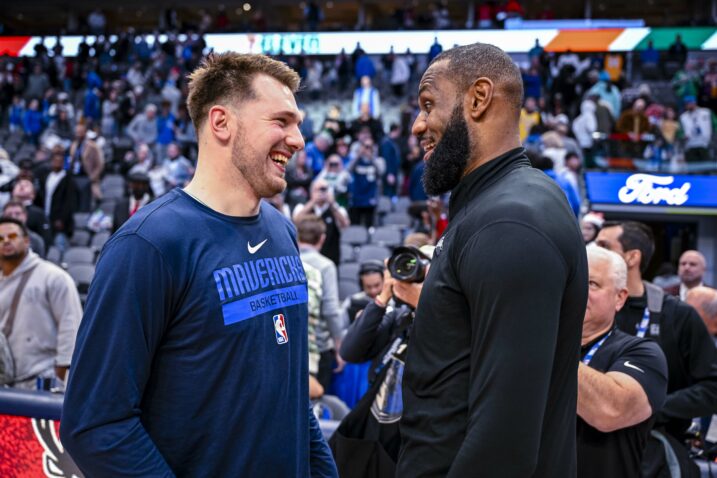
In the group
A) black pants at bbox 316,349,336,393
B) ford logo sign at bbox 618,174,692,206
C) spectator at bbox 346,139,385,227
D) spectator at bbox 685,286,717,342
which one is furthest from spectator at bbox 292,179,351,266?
spectator at bbox 685,286,717,342

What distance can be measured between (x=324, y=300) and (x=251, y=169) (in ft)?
12.0

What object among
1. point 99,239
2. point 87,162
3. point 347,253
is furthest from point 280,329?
point 87,162

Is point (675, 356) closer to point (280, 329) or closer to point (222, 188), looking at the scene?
point (280, 329)

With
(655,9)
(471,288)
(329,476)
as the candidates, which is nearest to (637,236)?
(329,476)

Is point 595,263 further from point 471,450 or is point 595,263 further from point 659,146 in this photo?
point 659,146

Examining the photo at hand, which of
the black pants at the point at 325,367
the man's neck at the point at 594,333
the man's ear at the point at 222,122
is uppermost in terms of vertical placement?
the man's ear at the point at 222,122

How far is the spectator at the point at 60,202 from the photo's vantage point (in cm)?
1150

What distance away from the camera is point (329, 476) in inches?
90.0

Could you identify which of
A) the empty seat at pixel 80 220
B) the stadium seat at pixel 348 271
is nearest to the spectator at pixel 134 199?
the stadium seat at pixel 348 271

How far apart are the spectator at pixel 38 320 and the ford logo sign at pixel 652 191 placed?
803 centimetres

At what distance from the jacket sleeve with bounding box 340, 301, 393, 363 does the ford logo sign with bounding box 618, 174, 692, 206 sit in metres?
8.13

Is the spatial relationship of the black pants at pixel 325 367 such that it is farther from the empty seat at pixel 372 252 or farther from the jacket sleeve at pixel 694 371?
the empty seat at pixel 372 252

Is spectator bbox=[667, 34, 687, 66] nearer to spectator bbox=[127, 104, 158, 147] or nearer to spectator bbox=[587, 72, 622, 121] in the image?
spectator bbox=[587, 72, 622, 121]

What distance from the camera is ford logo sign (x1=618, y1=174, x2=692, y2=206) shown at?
11.0 m
